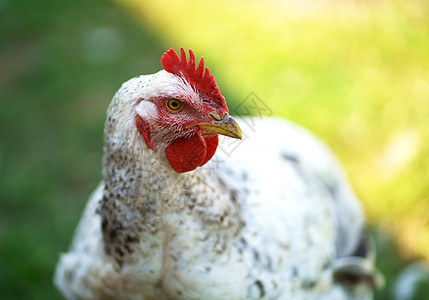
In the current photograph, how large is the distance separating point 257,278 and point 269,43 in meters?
3.18

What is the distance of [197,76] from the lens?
142 cm

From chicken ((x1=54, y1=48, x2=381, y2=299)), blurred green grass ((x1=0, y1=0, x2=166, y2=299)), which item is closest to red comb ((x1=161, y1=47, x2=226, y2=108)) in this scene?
chicken ((x1=54, y1=48, x2=381, y2=299))

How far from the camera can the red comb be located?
55.8 inches

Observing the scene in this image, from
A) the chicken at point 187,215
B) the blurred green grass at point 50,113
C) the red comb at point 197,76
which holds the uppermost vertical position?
the blurred green grass at point 50,113

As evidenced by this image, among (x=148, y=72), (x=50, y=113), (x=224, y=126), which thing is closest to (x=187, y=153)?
(x=224, y=126)

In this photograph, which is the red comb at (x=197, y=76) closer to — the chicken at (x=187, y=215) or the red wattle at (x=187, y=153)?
the chicken at (x=187, y=215)

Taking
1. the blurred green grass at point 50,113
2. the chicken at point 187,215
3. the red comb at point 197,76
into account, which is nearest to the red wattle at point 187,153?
the chicken at point 187,215

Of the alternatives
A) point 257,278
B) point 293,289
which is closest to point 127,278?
point 257,278

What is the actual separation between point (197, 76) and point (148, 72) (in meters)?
2.96

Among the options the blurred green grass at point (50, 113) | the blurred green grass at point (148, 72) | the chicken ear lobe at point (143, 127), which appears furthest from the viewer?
the blurred green grass at point (148, 72)

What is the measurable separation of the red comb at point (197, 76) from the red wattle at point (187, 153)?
13 centimetres

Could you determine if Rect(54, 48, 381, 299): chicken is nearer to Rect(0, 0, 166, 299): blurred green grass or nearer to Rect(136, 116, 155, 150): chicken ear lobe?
Rect(136, 116, 155, 150): chicken ear lobe

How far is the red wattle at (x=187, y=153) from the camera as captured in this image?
1437mm

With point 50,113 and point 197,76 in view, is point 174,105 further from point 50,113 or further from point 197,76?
point 50,113
